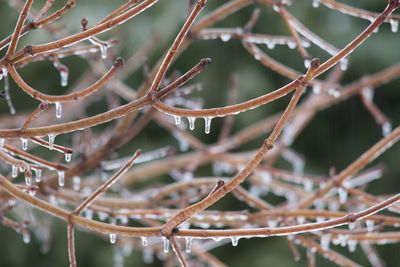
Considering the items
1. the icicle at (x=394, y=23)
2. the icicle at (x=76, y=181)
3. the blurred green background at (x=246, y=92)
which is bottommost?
the icicle at (x=76, y=181)

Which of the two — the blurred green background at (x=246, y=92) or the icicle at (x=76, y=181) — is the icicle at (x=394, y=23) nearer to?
the icicle at (x=76, y=181)

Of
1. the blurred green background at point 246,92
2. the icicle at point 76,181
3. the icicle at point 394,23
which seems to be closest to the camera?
the icicle at point 394,23

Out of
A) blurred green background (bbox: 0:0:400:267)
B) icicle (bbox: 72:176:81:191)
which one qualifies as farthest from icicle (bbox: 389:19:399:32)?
blurred green background (bbox: 0:0:400:267)

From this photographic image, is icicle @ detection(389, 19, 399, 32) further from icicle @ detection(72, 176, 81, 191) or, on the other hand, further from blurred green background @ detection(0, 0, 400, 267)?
blurred green background @ detection(0, 0, 400, 267)

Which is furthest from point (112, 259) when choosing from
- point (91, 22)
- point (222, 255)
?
point (91, 22)

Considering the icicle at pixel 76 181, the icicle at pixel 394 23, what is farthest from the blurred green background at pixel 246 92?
the icicle at pixel 394 23

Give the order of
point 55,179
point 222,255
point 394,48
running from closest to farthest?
point 55,179 → point 222,255 → point 394,48

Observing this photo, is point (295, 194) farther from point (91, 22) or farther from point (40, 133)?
point (91, 22)

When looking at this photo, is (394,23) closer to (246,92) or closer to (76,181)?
(76,181)
